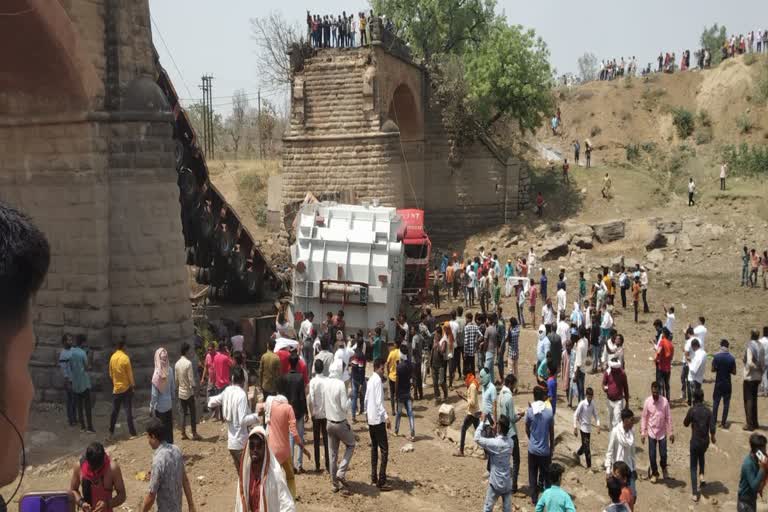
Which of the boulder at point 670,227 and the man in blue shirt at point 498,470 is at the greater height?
the boulder at point 670,227

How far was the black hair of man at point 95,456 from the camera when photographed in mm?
5938

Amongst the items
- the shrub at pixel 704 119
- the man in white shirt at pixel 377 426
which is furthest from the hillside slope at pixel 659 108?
the man in white shirt at pixel 377 426

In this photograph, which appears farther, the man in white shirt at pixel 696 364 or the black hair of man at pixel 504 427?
the man in white shirt at pixel 696 364

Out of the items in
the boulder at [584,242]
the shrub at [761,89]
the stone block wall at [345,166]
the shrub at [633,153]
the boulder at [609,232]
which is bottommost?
the boulder at [584,242]

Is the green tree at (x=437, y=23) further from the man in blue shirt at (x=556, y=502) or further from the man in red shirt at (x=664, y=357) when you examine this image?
the man in blue shirt at (x=556, y=502)

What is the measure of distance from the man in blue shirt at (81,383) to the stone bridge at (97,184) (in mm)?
1161

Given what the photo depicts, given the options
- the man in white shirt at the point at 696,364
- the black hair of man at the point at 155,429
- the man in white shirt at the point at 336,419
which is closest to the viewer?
the black hair of man at the point at 155,429

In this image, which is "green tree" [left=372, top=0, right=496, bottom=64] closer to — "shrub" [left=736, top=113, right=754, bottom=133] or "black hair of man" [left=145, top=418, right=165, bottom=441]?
"shrub" [left=736, top=113, right=754, bottom=133]

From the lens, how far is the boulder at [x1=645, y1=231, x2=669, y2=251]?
27156 millimetres

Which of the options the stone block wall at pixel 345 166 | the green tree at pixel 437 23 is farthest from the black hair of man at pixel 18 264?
the green tree at pixel 437 23

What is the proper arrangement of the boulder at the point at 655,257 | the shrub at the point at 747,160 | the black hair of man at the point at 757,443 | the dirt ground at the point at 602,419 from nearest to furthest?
1. the black hair of man at the point at 757,443
2. the dirt ground at the point at 602,419
3. the boulder at the point at 655,257
4. the shrub at the point at 747,160

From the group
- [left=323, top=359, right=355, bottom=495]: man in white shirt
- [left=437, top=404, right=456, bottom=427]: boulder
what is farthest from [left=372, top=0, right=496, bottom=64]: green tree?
[left=323, top=359, right=355, bottom=495]: man in white shirt

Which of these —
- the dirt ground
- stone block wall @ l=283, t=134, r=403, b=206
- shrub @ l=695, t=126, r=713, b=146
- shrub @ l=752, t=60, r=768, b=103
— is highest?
shrub @ l=752, t=60, r=768, b=103

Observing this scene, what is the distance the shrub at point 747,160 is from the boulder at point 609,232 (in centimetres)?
823
